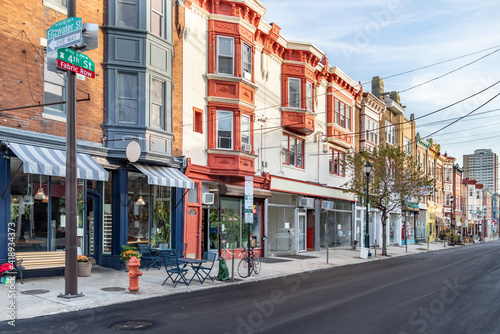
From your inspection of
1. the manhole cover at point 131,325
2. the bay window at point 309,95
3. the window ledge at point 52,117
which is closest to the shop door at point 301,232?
the bay window at point 309,95

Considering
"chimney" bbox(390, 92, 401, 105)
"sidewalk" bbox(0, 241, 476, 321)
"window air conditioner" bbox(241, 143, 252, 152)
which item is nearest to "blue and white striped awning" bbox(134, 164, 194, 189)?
"sidewalk" bbox(0, 241, 476, 321)

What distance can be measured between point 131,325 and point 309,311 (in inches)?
147

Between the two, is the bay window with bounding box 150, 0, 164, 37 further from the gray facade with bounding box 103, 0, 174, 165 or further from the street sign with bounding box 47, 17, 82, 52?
the street sign with bounding box 47, 17, 82, 52

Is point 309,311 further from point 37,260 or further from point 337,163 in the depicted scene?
point 337,163

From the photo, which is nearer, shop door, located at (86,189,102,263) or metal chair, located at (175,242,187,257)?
shop door, located at (86,189,102,263)

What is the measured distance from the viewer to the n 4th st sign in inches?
436

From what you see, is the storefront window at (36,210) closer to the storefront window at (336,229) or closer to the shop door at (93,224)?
the shop door at (93,224)

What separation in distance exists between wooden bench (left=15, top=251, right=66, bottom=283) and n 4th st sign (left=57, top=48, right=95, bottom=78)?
5521mm

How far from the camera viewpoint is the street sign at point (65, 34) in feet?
35.9

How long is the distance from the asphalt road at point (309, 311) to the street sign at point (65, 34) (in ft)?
19.6

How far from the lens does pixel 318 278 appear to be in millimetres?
16859

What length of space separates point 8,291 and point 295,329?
7.33m

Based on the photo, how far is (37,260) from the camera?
13.7 metres

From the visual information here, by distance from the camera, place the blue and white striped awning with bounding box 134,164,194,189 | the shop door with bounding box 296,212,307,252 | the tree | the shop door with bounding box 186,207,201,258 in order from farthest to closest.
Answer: the tree < the shop door with bounding box 296,212,307,252 < the shop door with bounding box 186,207,201,258 < the blue and white striped awning with bounding box 134,164,194,189
